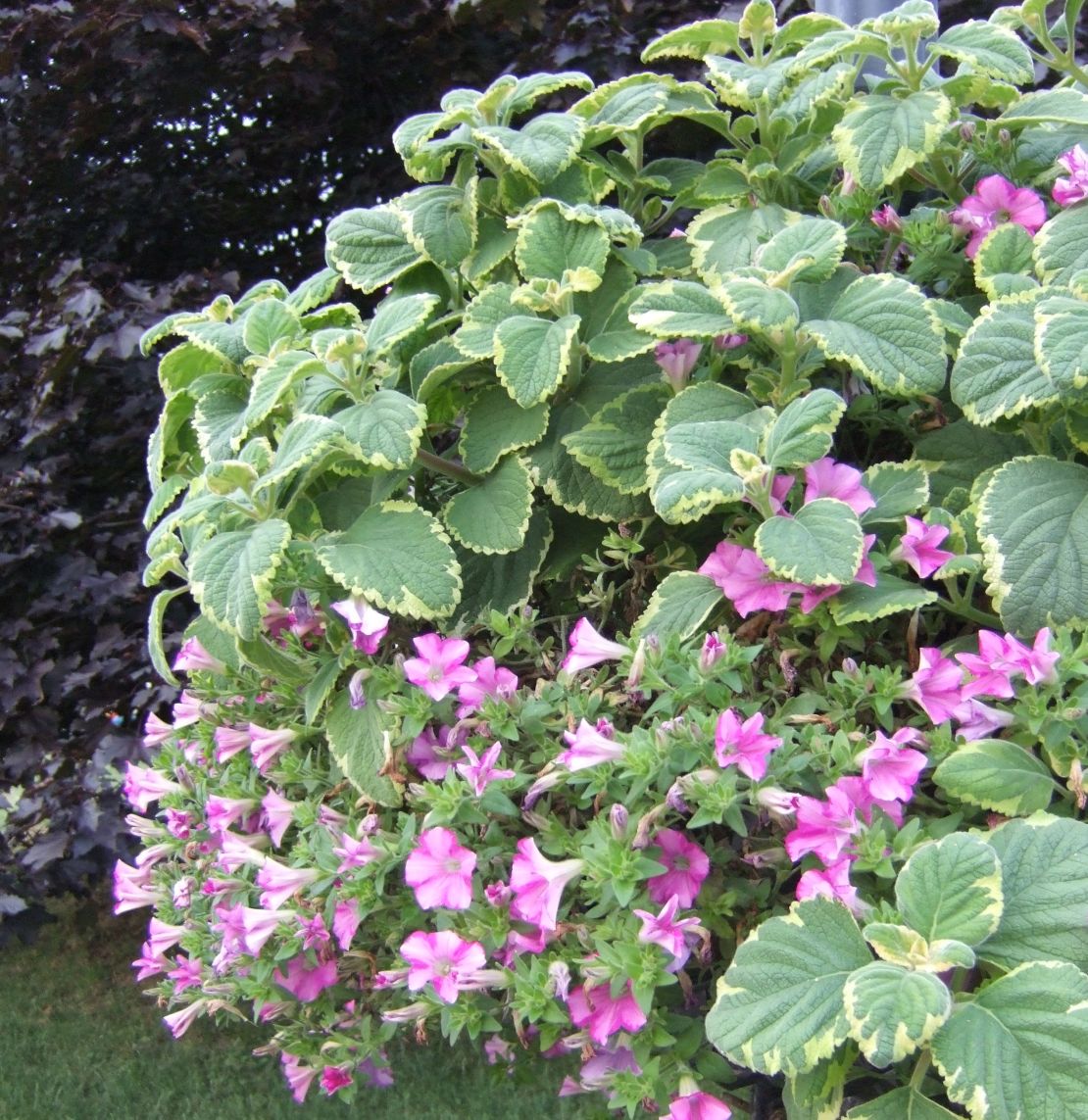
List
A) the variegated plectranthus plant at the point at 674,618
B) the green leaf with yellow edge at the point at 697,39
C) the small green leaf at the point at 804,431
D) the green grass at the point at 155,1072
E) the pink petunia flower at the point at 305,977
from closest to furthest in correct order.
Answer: the variegated plectranthus plant at the point at 674,618
the small green leaf at the point at 804,431
the pink petunia flower at the point at 305,977
the green leaf with yellow edge at the point at 697,39
the green grass at the point at 155,1072

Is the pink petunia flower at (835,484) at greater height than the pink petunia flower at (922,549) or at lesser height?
greater

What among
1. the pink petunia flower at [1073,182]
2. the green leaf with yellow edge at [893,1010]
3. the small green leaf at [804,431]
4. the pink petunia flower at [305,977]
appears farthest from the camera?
the pink petunia flower at [1073,182]

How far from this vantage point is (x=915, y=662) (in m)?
0.98

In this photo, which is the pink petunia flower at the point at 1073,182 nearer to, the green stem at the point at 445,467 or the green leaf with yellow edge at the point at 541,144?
the green leaf with yellow edge at the point at 541,144

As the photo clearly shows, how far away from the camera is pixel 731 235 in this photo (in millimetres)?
1263

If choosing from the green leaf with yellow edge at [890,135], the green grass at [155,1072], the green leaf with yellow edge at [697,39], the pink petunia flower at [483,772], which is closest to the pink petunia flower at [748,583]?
the pink petunia flower at [483,772]

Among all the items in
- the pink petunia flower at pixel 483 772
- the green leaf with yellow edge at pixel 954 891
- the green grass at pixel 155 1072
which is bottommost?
the green grass at pixel 155 1072

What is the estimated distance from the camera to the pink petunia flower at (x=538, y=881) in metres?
0.84

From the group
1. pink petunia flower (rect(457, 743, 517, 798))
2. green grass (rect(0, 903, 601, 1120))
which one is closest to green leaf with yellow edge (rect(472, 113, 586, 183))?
pink petunia flower (rect(457, 743, 517, 798))

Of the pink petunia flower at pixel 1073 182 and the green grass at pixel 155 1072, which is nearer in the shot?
the pink petunia flower at pixel 1073 182

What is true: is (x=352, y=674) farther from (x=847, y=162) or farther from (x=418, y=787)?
(x=847, y=162)

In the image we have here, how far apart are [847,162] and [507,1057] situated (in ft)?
3.08

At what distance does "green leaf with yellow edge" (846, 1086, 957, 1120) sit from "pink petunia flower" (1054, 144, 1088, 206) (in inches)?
33.8

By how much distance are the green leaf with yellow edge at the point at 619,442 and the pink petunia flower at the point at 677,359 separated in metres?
0.02
